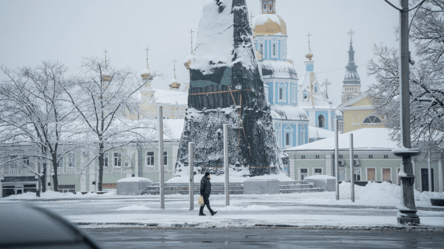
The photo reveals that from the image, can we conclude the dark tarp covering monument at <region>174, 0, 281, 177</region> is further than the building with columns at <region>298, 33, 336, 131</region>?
No

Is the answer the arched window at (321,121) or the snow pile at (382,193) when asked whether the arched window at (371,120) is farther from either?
the arched window at (321,121)

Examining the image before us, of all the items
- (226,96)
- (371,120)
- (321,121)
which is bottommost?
(226,96)

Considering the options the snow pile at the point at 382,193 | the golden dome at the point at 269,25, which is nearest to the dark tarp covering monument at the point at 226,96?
the snow pile at the point at 382,193

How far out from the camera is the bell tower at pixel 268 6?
97463mm

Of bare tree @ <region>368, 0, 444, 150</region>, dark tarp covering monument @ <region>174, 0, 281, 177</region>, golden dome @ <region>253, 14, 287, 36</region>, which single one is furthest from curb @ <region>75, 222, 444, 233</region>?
golden dome @ <region>253, 14, 287, 36</region>

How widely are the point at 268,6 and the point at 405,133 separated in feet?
274

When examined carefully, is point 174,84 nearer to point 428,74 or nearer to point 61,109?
point 61,109

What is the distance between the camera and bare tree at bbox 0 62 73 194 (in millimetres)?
46500

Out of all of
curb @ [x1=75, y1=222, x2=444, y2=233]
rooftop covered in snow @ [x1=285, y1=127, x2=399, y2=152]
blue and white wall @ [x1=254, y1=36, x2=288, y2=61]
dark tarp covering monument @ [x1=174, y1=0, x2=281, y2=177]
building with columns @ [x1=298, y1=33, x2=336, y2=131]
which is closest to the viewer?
curb @ [x1=75, y1=222, x2=444, y2=233]

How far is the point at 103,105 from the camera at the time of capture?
4772 centimetres

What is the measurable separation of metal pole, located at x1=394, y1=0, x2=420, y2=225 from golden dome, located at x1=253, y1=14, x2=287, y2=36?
78633 mm

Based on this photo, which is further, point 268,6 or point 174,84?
point 174,84

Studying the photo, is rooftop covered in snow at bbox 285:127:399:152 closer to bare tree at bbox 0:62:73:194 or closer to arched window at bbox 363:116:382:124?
arched window at bbox 363:116:382:124

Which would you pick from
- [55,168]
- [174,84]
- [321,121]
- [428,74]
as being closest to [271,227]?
[428,74]
